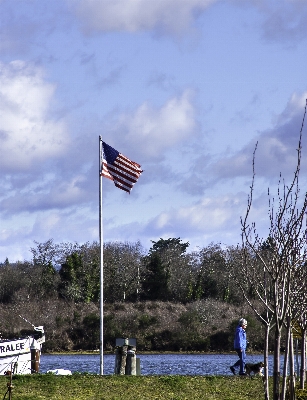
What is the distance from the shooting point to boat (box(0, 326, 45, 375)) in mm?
30469

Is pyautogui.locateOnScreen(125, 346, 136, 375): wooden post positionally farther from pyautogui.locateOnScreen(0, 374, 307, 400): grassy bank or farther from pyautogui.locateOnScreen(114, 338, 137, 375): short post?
pyautogui.locateOnScreen(0, 374, 307, 400): grassy bank

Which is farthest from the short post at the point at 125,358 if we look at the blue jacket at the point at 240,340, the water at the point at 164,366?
the water at the point at 164,366

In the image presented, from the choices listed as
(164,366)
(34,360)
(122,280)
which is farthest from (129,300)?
(34,360)

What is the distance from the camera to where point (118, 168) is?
29031 mm

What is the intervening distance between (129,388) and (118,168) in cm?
857

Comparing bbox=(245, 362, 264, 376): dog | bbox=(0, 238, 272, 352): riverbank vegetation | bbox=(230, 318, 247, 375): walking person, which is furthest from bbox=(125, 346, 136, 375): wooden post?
bbox=(0, 238, 272, 352): riverbank vegetation

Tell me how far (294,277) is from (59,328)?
53429 mm

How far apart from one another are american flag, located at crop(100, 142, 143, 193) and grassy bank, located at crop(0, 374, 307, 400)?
7427 mm

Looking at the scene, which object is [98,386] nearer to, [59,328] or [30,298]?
[59,328]

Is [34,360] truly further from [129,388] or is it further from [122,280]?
[122,280]

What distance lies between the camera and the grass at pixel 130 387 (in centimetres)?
2184

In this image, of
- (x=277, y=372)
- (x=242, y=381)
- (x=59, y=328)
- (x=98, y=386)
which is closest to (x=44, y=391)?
(x=98, y=386)

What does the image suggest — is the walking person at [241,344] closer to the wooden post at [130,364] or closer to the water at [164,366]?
the wooden post at [130,364]

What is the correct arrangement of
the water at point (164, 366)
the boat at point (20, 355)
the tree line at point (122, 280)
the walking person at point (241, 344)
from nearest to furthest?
the walking person at point (241, 344) < the boat at point (20, 355) < the water at point (164, 366) < the tree line at point (122, 280)
